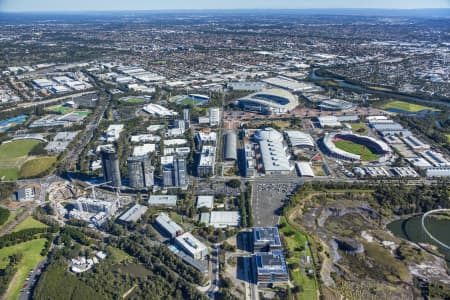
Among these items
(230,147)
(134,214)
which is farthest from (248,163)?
(134,214)

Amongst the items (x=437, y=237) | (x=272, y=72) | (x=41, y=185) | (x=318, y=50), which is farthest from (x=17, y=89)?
(x=318, y=50)

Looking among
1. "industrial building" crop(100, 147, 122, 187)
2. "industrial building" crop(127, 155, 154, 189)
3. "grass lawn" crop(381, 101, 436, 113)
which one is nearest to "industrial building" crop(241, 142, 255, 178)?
"industrial building" crop(127, 155, 154, 189)

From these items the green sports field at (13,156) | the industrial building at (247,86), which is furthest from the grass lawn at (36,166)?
the industrial building at (247,86)

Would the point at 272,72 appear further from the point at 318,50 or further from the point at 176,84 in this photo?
the point at 318,50

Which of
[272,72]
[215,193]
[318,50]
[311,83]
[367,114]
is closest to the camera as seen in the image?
[215,193]

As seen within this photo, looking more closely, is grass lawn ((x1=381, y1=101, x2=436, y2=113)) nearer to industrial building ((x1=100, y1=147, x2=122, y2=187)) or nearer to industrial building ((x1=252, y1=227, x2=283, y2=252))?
industrial building ((x1=252, y1=227, x2=283, y2=252))
